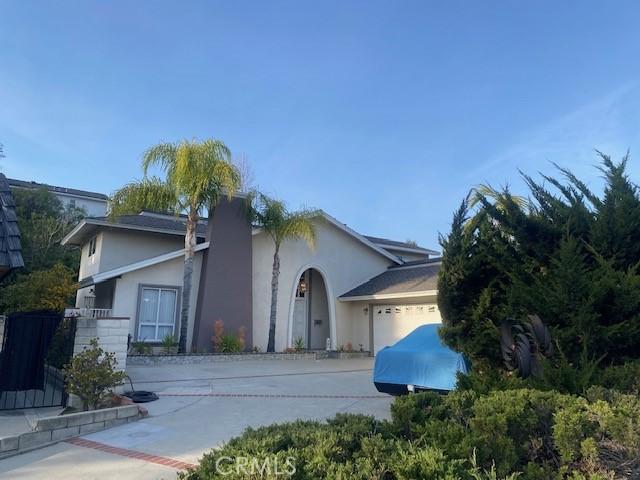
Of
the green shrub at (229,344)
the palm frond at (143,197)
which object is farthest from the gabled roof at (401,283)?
the palm frond at (143,197)

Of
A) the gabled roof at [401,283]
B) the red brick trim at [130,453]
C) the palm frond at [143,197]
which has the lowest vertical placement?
the red brick trim at [130,453]

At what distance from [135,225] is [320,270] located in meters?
7.99

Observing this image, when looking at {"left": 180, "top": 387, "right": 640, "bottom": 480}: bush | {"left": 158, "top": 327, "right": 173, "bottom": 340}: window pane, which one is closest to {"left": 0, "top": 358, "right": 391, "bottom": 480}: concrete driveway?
{"left": 180, "top": 387, "right": 640, "bottom": 480}: bush

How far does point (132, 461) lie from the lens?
5148mm

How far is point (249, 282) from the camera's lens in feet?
58.9

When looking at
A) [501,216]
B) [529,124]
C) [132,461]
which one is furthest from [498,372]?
[529,124]

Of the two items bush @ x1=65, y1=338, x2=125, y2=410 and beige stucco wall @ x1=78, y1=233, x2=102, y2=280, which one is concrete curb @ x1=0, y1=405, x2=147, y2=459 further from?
beige stucco wall @ x1=78, y1=233, x2=102, y2=280

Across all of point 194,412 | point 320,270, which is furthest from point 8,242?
point 320,270

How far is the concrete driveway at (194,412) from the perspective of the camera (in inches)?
198

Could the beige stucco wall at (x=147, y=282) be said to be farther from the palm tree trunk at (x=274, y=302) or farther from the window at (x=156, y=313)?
the palm tree trunk at (x=274, y=302)

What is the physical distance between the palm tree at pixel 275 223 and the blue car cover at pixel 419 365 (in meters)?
9.39

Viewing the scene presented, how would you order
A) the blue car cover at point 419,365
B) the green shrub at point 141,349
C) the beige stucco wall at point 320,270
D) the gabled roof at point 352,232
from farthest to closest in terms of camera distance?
1. the gabled roof at point 352,232
2. the beige stucco wall at point 320,270
3. the green shrub at point 141,349
4. the blue car cover at point 419,365

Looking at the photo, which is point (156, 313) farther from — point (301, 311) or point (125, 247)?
point (301, 311)

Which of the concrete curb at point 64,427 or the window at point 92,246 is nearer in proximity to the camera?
the concrete curb at point 64,427
